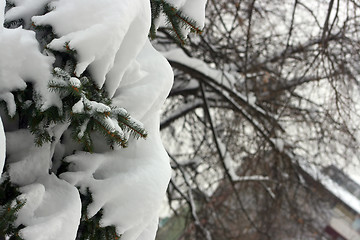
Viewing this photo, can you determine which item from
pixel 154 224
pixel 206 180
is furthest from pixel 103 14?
pixel 206 180

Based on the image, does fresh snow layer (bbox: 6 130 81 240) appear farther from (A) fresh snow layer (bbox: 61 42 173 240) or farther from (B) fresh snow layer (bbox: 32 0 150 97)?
(B) fresh snow layer (bbox: 32 0 150 97)

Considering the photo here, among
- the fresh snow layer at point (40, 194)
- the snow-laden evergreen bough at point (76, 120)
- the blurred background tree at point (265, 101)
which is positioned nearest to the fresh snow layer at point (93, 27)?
the snow-laden evergreen bough at point (76, 120)

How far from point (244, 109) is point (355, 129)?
1324mm

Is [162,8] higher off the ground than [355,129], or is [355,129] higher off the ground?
[162,8]

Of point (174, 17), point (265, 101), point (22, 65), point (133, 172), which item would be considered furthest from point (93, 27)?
point (265, 101)

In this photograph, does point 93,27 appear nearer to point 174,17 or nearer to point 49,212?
point 174,17

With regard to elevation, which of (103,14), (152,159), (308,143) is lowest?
(308,143)

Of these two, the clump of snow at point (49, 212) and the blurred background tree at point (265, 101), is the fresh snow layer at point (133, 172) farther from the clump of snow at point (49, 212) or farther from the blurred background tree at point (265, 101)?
the blurred background tree at point (265, 101)

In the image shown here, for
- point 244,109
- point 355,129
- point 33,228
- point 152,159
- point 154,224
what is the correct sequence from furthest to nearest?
point 244,109
point 355,129
point 154,224
point 152,159
point 33,228

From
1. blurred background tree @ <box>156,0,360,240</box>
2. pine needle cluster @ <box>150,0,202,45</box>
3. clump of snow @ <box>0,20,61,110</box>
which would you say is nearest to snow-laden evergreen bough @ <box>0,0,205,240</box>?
clump of snow @ <box>0,20,61,110</box>

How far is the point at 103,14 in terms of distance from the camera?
1201 millimetres

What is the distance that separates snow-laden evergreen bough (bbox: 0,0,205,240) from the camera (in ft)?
3.68

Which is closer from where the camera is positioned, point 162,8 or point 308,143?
point 162,8

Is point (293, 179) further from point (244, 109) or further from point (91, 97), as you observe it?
point (91, 97)
